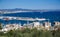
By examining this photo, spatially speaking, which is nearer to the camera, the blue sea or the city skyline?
the blue sea

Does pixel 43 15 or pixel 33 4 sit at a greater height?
pixel 33 4

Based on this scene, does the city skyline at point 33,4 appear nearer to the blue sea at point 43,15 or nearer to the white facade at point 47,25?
the blue sea at point 43,15

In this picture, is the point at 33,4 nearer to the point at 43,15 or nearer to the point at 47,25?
the point at 43,15

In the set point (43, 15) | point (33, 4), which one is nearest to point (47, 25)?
point (43, 15)

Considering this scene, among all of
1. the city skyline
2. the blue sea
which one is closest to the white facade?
the blue sea

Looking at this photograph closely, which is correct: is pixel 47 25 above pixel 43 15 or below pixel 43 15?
below

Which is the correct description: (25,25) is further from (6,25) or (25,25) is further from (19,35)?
(19,35)

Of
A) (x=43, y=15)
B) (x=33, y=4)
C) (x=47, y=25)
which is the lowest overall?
(x=47, y=25)

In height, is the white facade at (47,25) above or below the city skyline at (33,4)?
below

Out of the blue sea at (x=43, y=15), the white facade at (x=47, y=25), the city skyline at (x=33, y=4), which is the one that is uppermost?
the city skyline at (x=33, y=4)

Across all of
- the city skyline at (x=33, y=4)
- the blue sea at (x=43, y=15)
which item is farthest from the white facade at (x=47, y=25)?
the city skyline at (x=33, y=4)

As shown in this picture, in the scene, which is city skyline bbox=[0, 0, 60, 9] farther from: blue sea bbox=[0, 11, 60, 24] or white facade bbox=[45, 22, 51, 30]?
white facade bbox=[45, 22, 51, 30]

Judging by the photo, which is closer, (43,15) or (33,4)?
(43,15)
